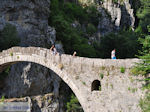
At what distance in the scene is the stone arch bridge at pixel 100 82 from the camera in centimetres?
769

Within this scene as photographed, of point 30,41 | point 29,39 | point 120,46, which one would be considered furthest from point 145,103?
point 120,46

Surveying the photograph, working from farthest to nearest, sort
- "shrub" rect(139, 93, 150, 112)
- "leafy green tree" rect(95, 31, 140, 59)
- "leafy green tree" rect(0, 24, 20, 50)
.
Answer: "leafy green tree" rect(95, 31, 140, 59)
"leafy green tree" rect(0, 24, 20, 50)
"shrub" rect(139, 93, 150, 112)

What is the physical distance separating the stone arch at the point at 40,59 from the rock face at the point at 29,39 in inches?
165

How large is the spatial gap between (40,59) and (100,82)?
3.23 metres

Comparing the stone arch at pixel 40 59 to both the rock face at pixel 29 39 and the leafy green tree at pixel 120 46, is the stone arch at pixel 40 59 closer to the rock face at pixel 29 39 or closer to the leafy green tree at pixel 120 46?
the rock face at pixel 29 39

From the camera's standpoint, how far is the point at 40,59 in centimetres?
992

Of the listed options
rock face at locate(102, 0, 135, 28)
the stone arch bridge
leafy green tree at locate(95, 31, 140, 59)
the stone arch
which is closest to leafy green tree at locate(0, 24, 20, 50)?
the stone arch

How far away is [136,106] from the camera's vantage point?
7.43 m

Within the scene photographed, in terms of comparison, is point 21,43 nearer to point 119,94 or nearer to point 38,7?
point 38,7

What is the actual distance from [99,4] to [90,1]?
5.81ft

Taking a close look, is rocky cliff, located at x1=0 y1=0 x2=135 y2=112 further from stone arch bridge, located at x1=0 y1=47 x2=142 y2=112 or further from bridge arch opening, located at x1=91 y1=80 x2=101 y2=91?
bridge arch opening, located at x1=91 y1=80 x2=101 y2=91

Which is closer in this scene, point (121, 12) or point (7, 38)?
point (7, 38)

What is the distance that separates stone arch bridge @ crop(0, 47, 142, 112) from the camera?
25.2 feet

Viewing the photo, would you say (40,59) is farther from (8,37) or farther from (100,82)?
(8,37)
